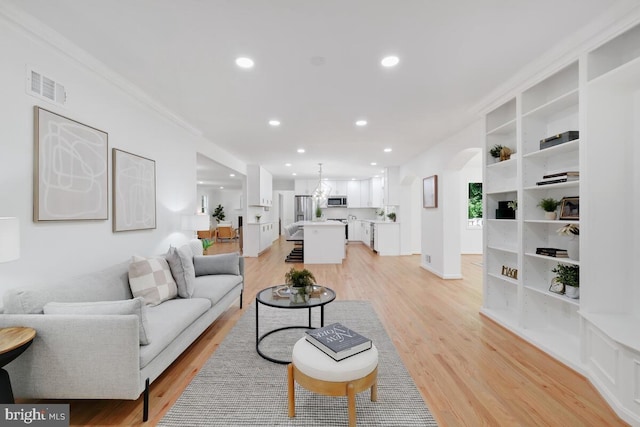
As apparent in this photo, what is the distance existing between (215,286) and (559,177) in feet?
11.2

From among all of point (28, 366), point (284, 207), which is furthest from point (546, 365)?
point (284, 207)

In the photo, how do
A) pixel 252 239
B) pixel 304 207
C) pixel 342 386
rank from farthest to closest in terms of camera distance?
pixel 304 207 < pixel 252 239 < pixel 342 386

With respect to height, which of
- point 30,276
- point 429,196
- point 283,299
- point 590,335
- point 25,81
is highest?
point 25,81

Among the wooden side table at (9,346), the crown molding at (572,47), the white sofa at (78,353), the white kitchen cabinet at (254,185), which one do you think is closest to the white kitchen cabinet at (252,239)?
the white kitchen cabinet at (254,185)

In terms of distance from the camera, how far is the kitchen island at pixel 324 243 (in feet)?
22.3

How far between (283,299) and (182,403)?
978 millimetres

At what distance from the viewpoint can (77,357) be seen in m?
1.61

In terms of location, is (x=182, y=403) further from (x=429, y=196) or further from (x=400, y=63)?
(x=429, y=196)

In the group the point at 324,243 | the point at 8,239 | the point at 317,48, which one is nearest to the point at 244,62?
the point at 317,48

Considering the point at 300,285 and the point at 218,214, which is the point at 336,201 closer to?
the point at 218,214

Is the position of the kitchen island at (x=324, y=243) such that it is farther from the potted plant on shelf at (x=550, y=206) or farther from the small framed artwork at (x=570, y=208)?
the small framed artwork at (x=570, y=208)

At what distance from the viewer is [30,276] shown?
1993mm

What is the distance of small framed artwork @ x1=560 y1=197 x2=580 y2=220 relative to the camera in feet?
7.86

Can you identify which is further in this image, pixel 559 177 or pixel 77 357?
pixel 559 177
